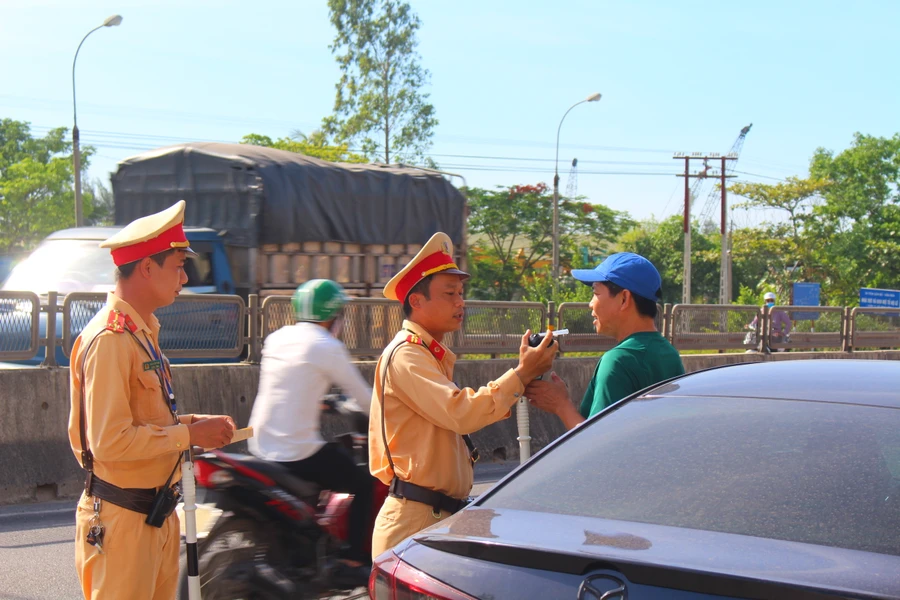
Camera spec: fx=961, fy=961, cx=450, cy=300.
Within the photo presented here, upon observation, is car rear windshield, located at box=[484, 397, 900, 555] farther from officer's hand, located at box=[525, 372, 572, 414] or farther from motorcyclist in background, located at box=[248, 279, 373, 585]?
motorcyclist in background, located at box=[248, 279, 373, 585]

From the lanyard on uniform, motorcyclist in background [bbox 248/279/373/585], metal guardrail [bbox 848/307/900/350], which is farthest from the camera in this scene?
metal guardrail [bbox 848/307/900/350]

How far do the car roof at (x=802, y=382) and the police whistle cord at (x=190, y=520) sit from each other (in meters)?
1.56

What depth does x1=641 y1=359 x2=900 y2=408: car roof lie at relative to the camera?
282cm

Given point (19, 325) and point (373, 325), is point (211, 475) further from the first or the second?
point (373, 325)

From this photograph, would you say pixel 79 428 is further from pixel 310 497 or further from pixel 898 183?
pixel 898 183

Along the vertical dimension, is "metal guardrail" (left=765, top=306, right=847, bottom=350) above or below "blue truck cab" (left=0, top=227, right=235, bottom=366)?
below

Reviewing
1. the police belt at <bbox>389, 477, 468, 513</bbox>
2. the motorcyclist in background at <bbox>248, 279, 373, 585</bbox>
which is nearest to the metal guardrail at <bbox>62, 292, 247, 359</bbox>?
the motorcyclist in background at <bbox>248, 279, 373, 585</bbox>

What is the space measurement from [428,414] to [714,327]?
36.1 ft

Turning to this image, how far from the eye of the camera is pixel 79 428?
3184mm

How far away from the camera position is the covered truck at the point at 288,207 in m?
11.8

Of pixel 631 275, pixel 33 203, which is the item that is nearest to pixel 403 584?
pixel 631 275

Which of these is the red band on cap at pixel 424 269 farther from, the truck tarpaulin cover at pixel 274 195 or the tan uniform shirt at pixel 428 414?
the truck tarpaulin cover at pixel 274 195

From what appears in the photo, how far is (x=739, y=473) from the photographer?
100.0 inches

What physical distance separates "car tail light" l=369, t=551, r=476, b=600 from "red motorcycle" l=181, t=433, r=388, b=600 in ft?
5.21
